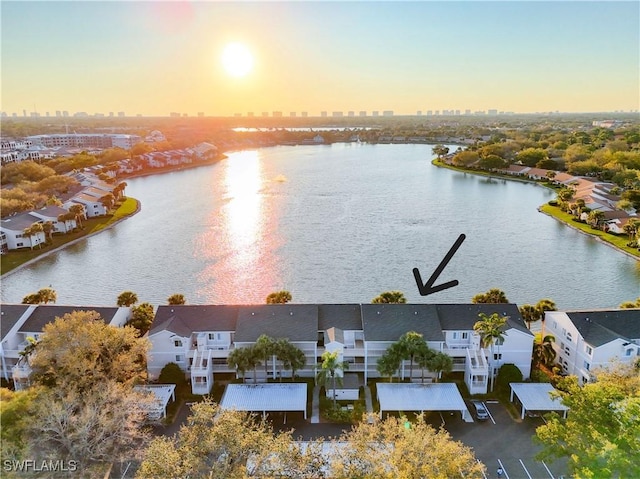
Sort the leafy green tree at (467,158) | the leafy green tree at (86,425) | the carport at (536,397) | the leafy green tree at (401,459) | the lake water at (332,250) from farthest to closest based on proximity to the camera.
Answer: the leafy green tree at (467,158) < the lake water at (332,250) < the carport at (536,397) < the leafy green tree at (86,425) < the leafy green tree at (401,459)

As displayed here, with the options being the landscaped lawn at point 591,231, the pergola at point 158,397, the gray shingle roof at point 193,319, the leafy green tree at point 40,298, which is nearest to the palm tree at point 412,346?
the gray shingle roof at point 193,319

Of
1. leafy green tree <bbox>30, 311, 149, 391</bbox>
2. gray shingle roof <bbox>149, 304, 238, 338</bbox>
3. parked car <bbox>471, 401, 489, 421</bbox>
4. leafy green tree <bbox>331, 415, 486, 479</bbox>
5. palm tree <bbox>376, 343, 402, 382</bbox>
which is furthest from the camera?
gray shingle roof <bbox>149, 304, 238, 338</bbox>

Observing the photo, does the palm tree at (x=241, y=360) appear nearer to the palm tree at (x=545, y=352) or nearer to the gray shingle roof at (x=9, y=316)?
the gray shingle roof at (x=9, y=316)

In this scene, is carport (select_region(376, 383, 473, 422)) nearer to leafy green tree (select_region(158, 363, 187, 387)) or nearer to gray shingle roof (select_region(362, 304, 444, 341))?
gray shingle roof (select_region(362, 304, 444, 341))

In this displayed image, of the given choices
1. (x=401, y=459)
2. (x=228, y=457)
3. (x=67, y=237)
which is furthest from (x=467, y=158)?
(x=228, y=457)

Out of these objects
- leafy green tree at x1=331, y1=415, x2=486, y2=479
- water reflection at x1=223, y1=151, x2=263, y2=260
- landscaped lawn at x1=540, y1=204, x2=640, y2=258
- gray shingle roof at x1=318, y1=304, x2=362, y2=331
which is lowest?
water reflection at x1=223, y1=151, x2=263, y2=260

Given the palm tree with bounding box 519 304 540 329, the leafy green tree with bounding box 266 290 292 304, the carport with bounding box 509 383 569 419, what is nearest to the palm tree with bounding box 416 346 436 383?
the carport with bounding box 509 383 569 419
